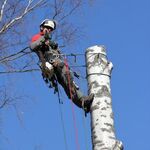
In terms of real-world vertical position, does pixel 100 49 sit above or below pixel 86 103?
above

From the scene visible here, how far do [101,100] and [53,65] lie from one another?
902 mm

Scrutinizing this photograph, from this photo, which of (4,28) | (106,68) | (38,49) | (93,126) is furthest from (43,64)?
(4,28)

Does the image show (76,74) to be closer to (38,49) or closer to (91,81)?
(38,49)

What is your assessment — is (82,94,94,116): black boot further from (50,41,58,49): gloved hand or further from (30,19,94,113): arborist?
(50,41,58,49): gloved hand

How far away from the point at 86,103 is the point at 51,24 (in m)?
1.21

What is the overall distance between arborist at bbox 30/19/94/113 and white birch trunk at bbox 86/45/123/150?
1.56ft

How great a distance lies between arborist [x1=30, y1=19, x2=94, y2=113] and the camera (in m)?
3.72

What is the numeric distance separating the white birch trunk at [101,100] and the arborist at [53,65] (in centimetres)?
48

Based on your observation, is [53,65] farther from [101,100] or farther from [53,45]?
[101,100]

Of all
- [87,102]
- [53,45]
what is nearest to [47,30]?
[53,45]

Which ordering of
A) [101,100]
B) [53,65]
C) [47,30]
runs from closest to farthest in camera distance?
[101,100] → [53,65] → [47,30]

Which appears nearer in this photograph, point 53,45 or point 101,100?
point 101,100

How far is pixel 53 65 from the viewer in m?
3.82

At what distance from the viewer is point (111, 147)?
9.31 feet
